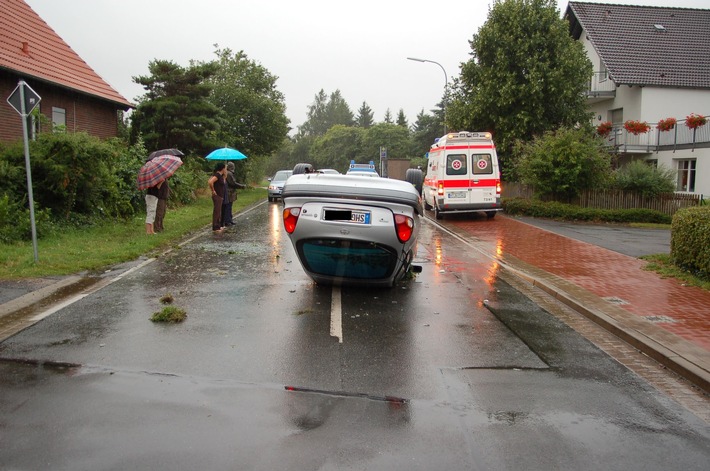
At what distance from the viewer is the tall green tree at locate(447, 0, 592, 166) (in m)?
27.5

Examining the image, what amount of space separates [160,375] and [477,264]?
7.75m

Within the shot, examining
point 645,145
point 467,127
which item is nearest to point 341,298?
point 467,127

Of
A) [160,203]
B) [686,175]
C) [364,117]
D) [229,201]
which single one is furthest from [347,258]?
[364,117]

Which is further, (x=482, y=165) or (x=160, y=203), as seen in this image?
(x=482, y=165)

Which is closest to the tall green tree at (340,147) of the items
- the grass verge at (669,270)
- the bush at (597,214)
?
the bush at (597,214)

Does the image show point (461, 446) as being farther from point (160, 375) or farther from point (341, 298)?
point (341, 298)

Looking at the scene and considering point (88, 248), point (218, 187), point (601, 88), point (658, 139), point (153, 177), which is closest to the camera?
point (88, 248)

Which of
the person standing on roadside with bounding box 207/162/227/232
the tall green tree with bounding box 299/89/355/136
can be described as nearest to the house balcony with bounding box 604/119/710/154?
the person standing on roadside with bounding box 207/162/227/232

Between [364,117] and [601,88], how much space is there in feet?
319

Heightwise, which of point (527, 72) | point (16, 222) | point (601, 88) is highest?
point (601, 88)

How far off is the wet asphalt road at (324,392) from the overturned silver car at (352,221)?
0.64m

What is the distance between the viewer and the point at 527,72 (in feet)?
92.3

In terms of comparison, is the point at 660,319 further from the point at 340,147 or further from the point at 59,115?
the point at 340,147

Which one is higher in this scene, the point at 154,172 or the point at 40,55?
the point at 40,55
